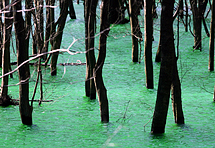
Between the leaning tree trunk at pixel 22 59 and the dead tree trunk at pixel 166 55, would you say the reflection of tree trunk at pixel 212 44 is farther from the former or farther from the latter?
the leaning tree trunk at pixel 22 59

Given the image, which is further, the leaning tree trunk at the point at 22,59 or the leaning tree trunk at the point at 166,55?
the leaning tree trunk at the point at 22,59

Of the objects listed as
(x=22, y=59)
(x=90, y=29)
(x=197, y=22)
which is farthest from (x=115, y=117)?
(x=197, y=22)

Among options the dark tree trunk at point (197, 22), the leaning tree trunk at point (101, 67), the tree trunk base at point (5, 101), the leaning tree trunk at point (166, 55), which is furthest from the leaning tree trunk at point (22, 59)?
the dark tree trunk at point (197, 22)

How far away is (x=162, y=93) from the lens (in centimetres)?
700

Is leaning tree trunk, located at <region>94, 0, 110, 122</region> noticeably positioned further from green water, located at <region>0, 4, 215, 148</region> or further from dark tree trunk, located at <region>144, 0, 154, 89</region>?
dark tree trunk, located at <region>144, 0, 154, 89</region>

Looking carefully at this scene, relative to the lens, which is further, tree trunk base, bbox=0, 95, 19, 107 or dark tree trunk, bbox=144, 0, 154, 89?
dark tree trunk, bbox=144, 0, 154, 89

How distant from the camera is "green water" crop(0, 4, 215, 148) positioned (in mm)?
7098

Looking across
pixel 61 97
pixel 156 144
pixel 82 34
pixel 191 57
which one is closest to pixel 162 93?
pixel 156 144

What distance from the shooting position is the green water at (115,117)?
23.3ft

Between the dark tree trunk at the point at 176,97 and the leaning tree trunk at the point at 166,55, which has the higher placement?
the leaning tree trunk at the point at 166,55

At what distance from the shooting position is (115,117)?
28.3 ft

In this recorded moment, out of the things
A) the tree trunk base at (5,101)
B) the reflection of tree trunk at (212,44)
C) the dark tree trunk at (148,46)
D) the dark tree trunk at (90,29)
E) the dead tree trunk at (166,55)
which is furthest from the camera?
the reflection of tree trunk at (212,44)

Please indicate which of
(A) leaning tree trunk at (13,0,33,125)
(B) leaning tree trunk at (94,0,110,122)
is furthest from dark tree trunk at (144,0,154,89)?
(A) leaning tree trunk at (13,0,33,125)

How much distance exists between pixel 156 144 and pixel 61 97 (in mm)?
4060
